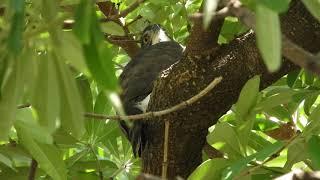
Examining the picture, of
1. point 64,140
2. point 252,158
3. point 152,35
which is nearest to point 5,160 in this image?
point 64,140

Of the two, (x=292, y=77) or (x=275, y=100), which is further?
(x=292, y=77)

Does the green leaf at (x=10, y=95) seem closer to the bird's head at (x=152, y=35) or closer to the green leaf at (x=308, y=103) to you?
the green leaf at (x=308, y=103)

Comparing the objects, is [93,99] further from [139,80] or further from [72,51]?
[72,51]

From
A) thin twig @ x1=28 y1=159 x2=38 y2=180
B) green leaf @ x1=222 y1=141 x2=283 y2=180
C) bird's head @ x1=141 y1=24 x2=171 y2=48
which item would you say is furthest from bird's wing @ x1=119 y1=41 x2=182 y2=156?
green leaf @ x1=222 y1=141 x2=283 y2=180

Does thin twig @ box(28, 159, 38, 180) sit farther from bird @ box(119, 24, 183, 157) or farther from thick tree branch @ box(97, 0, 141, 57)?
thick tree branch @ box(97, 0, 141, 57)

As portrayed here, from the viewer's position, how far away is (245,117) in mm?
1179

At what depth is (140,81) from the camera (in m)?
1.54

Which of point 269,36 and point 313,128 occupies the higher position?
point 269,36

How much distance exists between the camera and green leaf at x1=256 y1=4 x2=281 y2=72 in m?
0.50

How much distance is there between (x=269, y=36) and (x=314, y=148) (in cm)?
47

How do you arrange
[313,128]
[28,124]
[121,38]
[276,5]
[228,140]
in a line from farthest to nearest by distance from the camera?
[121,38], [228,140], [313,128], [28,124], [276,5]

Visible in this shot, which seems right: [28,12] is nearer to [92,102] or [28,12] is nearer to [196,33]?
[196,33]

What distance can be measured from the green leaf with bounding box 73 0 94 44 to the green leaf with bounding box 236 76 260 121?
0.61 metres

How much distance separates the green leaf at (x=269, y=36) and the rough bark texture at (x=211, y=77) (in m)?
0.70
